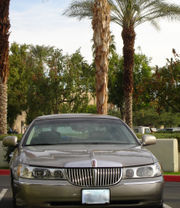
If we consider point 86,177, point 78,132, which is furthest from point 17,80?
point 86,177

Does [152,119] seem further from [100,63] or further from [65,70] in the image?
[100,63]

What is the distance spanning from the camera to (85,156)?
→ 19.2ft

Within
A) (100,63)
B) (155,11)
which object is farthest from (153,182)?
(155,11)

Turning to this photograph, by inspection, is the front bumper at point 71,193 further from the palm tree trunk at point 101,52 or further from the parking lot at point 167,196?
the palm tree trunk at point 101,52

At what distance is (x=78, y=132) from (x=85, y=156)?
4.21ft

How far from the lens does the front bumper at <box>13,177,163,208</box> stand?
5.54 m

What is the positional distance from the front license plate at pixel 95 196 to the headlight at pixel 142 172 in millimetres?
322

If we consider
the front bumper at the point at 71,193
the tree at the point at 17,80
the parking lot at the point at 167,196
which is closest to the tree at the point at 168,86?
the parking lot at the point at 167,196

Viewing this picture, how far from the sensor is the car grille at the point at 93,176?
558cm

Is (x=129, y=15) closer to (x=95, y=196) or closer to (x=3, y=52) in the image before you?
(x=3, y=52)

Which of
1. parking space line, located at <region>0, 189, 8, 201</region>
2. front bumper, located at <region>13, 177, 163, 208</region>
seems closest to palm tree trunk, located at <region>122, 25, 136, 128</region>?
parking space line, located at <region>0, 189, 8, 201</region>

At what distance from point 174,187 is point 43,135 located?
609 centimetres

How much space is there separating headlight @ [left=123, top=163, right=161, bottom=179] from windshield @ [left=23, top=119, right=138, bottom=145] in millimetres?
1098

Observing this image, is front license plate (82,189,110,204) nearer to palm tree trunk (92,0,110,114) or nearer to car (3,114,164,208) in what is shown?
car (3,114,164,208)
